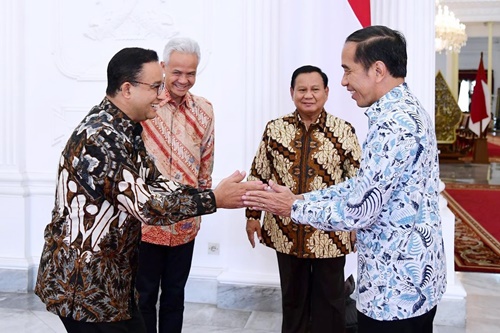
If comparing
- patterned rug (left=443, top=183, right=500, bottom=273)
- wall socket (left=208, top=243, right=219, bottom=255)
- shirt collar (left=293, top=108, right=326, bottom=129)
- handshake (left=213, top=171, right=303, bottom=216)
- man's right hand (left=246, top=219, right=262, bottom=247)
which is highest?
shirt collar (left=293, top=108, right=326, bottom=129)

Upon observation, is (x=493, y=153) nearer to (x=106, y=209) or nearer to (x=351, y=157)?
(x=351, y=157)

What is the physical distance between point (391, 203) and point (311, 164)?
1156mm

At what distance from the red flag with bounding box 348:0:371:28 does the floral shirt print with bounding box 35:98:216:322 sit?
1.97 metres

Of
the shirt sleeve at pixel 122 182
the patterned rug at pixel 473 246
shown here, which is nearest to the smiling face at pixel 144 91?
the shirt sleeve at pixel 122 182

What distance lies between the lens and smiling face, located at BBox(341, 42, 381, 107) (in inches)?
A: 75.2

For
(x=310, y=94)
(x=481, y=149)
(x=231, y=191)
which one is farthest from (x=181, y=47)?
(x=481, y=149)

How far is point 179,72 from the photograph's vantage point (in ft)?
9.23

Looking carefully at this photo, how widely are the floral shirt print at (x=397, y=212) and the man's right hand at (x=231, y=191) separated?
1.27 feet

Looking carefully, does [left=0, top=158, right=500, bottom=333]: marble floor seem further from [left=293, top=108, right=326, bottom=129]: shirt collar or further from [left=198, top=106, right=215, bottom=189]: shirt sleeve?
[left=293, top=108, right=326, bottom=129]: shirt collar

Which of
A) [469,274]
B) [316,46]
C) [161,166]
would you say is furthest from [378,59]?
[469,274]

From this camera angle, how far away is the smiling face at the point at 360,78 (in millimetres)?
1911

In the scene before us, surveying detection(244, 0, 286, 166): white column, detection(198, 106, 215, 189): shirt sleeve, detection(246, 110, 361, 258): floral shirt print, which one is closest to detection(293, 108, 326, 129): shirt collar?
detection(246, 110, 361, 258): floral shirt print

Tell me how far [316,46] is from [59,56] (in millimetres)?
1819

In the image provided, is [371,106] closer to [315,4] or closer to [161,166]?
[161,166]
